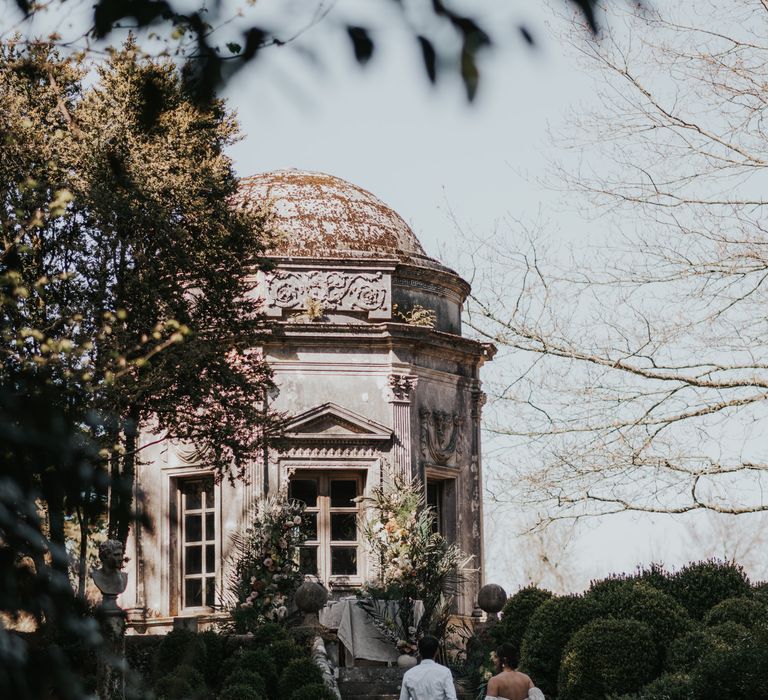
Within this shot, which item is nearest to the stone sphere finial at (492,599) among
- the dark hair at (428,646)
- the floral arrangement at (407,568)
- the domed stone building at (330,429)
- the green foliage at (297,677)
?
the floral arrangement at (407,568)

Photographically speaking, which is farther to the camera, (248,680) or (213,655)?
(213,655)

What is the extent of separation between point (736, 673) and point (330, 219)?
38.8 feet

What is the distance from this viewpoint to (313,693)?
14.5 meters

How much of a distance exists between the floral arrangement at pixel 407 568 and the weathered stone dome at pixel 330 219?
3956 millimetres

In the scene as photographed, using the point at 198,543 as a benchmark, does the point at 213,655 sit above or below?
below

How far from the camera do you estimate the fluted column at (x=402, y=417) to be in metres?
21.7

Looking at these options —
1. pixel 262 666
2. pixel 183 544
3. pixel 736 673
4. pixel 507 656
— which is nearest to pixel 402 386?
pixel 183 544

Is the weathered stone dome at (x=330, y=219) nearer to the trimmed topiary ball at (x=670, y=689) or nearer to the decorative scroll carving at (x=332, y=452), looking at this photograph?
the decorative scroll carving at (x=332, y=452)

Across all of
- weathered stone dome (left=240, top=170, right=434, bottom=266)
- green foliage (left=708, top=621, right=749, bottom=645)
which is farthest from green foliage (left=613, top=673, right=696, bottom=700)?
weathered stone dome (left=240, top=170, right=434, bottom=266)

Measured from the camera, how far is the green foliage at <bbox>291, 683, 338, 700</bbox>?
1452 cm

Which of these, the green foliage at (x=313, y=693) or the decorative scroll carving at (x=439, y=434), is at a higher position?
the decorative scroll carving at (x=439, y=434)

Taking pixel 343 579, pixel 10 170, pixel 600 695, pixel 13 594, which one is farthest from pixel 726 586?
pixel 13 594

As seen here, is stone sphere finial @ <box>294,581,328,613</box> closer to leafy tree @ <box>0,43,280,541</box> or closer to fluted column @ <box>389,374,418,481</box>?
leafy tree @ <box>0,43,280,541</box>

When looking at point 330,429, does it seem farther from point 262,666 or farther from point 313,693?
point 313,693
